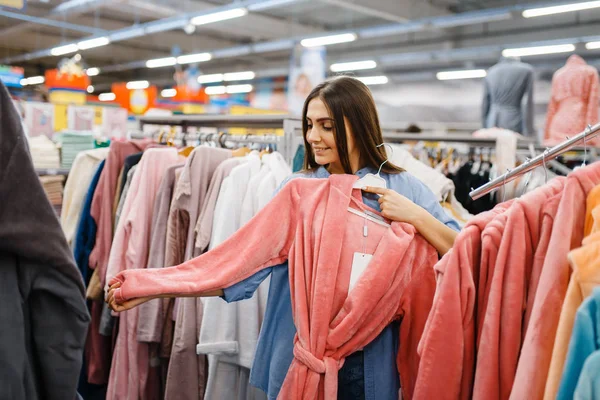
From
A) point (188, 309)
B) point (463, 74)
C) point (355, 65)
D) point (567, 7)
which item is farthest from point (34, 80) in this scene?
point (188, 309)

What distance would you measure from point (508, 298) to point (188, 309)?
5.01ft

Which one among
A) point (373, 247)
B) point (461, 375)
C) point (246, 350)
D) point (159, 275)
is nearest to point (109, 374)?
point (246, 350)

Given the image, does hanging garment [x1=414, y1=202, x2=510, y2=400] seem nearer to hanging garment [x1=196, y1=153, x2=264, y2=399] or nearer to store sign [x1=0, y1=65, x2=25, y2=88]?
hanging garment [x1=196, y1=153, x2=264, y2=399]

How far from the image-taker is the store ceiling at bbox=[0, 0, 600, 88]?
12469 mm

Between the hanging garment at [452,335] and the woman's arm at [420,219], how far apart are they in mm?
382

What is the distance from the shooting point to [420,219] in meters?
1.78

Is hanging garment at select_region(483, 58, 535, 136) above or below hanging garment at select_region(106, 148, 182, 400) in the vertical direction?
above

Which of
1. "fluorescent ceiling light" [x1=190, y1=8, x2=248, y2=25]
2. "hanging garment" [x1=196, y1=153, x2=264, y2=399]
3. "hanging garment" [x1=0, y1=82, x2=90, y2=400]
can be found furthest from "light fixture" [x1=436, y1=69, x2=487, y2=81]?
"hanging garment" [x1=0, y1=82, x2=90, y2=400]

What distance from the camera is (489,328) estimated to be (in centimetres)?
130

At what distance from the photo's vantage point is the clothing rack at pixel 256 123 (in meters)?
2.83

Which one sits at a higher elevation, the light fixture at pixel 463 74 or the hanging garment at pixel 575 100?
the light fixture at pixel 463 74

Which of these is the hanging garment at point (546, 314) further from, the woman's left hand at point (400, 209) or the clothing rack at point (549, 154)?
the woman's left hand at point (400, 209)

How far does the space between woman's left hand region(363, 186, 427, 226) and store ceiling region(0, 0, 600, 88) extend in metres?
8.88

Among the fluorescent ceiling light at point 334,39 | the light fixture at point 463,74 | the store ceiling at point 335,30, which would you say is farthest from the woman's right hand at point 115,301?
the light fixture at point 463,74
